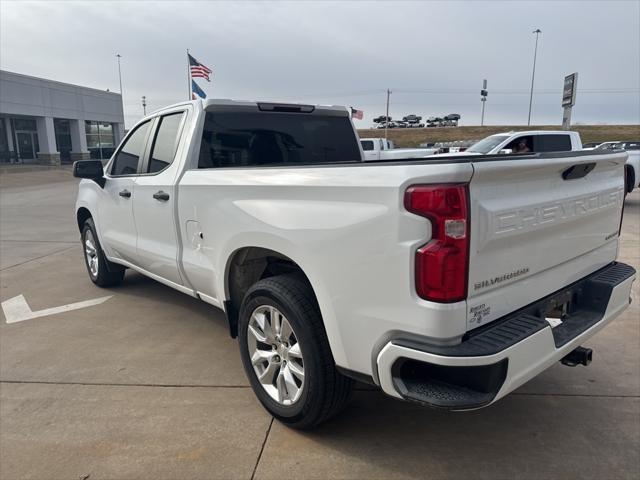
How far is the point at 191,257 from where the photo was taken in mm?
3629

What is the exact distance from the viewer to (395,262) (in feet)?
6.85

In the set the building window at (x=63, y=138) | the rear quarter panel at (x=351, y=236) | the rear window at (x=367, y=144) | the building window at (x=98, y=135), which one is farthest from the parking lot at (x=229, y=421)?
the building window at (x=98, y=135)

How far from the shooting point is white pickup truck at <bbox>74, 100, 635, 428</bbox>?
202 cm

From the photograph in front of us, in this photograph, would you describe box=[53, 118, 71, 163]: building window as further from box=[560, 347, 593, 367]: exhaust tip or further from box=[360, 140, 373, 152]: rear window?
box=[560, 347, 593, 367]: exhaust tip

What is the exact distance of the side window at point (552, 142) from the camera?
11.7m

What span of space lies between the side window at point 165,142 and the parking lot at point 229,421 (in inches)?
59.9

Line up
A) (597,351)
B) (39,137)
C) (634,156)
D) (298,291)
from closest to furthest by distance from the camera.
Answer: (298,291) < (597,351) < (634,156) < (39,137)

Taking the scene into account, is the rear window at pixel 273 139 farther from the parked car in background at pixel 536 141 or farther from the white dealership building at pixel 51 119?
the white dealership building at pixel 51 119

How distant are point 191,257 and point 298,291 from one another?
1.29m

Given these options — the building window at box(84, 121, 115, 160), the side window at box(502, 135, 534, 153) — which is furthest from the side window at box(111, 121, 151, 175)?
the building window at box(84, 121, 115, 160)

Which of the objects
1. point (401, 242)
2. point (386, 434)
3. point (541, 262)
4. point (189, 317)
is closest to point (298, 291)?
point (401, 242)

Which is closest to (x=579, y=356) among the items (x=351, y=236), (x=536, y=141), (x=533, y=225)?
(x=533, y=225)

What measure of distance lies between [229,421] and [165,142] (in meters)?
2.33

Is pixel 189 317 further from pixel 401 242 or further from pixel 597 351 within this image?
pixel 597 351
